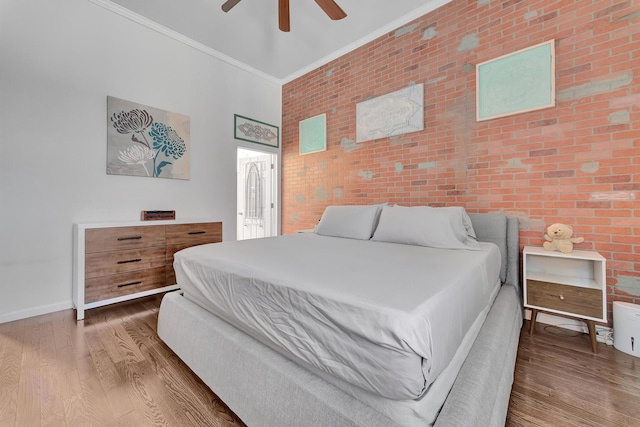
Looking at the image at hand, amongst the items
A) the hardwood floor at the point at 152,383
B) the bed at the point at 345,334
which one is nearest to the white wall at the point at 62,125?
the hardwood floor at the point at 152,383

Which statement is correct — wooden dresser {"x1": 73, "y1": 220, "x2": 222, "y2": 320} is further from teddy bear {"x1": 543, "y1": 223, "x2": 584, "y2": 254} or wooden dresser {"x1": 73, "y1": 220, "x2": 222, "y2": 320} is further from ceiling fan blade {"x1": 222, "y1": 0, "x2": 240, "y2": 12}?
teddy bear {"x1": 543, "y1": 223, "x2": 584, "y2": 254}

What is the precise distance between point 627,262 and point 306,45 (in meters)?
3.75

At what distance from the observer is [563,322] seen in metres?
1.97

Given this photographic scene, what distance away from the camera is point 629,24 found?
175cm

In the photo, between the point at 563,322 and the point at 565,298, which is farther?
the point at 563,322

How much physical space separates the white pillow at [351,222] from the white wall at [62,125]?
1862 mm

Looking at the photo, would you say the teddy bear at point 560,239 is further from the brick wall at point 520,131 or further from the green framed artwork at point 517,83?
the green framed artwork at point 517,83

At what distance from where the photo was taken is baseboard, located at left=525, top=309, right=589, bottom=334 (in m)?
1.91

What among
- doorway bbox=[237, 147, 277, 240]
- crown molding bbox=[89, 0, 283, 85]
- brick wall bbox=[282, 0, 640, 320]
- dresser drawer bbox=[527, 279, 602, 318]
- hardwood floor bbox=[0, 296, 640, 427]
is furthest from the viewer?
doorway bbox=[237, 147, 277, 240]

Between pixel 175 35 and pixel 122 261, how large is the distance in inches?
104

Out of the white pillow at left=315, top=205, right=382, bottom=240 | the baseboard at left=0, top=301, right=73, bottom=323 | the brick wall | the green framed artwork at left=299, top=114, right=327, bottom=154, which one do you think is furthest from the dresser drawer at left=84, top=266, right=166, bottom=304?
the green framed artwork at left=299, top=114, right=327, bottom=154

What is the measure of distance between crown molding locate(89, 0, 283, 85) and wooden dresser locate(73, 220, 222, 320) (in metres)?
2.19

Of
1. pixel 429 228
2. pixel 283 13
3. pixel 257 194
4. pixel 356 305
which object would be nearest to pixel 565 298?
pixel 429 228

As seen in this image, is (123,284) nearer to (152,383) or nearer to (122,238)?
(122,238)
